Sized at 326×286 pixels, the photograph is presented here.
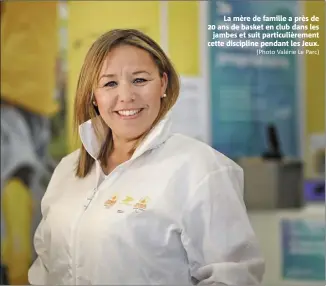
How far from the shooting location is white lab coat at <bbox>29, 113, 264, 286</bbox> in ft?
4.53

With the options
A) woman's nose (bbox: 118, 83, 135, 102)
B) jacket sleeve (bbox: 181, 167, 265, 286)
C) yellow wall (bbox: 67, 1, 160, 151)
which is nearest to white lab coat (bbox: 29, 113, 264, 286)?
jacket sleeve (bbox: 181, 167, 265, 286)

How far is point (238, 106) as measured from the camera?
151cm

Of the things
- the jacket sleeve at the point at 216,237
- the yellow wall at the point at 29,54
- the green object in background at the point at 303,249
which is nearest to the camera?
the jacket sleeve at the point at 216,237

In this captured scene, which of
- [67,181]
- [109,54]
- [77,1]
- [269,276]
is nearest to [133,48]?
[109,54]

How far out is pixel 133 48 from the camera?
148cm

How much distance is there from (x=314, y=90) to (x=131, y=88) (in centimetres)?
52

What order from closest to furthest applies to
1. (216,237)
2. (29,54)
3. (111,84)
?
(216,237)
(111,84)
(29,54)

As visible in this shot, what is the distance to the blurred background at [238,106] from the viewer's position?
1.49 m

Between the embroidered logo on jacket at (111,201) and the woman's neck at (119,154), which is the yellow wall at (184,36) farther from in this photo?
the embroidered logo on jacket at (111,201)

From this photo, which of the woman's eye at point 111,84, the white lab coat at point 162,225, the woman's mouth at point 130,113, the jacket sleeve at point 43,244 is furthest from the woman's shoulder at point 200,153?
the jacket sleeve at point 43,244

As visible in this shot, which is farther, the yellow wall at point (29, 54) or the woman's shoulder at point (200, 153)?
the yellow wall at point (29, 54)

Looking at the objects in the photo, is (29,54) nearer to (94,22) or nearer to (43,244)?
(94,22)

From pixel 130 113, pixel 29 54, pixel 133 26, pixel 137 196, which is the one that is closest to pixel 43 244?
pixel 137 196

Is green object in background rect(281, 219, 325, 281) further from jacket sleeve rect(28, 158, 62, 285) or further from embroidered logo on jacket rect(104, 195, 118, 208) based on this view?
jacket sleeve rect(28, 158, 62, 285)
